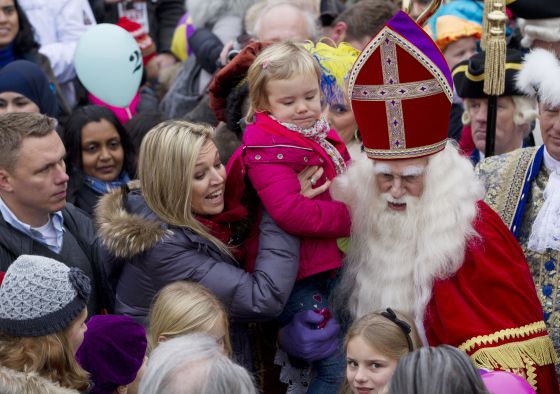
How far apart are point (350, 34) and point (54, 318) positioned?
354 cm

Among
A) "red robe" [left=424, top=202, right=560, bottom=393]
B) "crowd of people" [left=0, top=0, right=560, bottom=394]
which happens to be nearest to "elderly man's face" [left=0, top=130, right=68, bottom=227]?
"crowd of people" [left=0, top=0, right=560, bottom=394]

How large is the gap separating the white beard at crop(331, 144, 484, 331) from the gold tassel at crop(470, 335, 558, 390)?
35cm

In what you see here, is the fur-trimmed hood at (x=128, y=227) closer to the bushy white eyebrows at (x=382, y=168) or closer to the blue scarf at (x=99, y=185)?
the bushy white eyebrows at (x=382, y=168)

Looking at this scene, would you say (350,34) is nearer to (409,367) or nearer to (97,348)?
(97,348)

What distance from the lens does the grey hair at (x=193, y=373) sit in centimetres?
284

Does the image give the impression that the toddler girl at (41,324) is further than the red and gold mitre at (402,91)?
No

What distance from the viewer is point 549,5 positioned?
511 cm

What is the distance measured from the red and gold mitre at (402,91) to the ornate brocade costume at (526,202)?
53 cm

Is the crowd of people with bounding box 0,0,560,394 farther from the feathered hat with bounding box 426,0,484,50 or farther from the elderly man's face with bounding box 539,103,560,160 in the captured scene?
the feathered hat with bounding box 426,0,484,50

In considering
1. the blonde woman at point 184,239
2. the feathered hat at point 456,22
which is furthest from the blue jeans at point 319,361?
the feathered hat at point 456,22

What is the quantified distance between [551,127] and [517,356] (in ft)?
3.72

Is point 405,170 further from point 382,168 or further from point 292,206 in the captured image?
point 292,206

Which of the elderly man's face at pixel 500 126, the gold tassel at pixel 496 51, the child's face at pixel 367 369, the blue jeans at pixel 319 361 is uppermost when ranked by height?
the gold tassel at pixel 496 51

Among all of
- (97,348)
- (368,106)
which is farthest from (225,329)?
(368,106)
